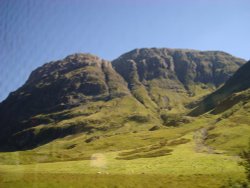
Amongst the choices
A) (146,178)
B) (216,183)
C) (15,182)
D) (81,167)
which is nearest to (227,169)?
(216,183)

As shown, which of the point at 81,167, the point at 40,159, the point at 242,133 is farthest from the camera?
the point at 242,133

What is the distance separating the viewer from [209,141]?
164000 millimetres

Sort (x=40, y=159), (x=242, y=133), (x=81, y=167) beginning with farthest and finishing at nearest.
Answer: (x=242, y=133) → (x=40, y=159) → (x=81, y=167)

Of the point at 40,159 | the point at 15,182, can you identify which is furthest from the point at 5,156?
the point at 15,182

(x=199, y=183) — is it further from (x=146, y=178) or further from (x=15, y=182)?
(x=15, y=182)

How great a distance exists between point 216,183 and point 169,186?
33.2 ft

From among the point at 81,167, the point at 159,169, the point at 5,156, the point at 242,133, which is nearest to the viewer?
the point at 159,169

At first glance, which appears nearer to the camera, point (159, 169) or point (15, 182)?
point (15, 182)

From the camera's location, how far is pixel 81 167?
95.6 m

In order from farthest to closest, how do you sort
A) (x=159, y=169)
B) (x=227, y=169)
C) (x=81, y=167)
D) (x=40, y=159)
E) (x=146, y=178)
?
(x=40, y=159) < (x=81, y=167) < (x=159, y=169) < (x=227, y=169) < (x=146, y=178)

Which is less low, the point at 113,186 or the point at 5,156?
the point at 5,156

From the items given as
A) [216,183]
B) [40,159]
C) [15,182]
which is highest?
[40,159]

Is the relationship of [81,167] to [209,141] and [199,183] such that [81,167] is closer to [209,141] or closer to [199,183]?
[199,183]

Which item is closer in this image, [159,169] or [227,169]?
[227,169]
